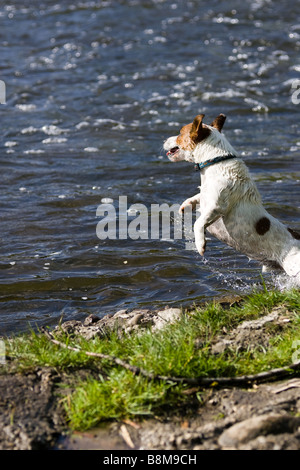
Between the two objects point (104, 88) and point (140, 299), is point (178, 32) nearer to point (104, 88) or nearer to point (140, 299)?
point (104, 88)

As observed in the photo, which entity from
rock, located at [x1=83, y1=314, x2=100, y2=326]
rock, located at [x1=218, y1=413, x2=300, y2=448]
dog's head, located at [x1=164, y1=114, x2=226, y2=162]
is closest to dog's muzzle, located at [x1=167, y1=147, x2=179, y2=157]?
dog's head, located at [x1=164, y1=114, x2=226, y2=162]

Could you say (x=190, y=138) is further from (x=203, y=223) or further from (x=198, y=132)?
(x=203, y=223)

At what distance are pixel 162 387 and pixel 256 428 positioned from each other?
63 centimetres

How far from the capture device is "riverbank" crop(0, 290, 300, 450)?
10.7 feet

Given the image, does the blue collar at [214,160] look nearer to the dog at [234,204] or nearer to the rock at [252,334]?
the dog at [234,204]

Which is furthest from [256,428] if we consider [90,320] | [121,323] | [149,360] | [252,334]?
[90,320]

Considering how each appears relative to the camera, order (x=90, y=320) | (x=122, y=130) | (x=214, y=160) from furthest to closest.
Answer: (x=122, y=130), (x=214, y=160), (x=90, y=320)

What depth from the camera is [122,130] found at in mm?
10969

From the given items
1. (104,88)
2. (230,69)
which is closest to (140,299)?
(104,88)

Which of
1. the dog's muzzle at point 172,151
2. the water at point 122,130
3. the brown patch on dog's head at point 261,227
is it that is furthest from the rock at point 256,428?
the dog's muzzle at point 172,151

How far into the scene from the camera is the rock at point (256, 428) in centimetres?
315

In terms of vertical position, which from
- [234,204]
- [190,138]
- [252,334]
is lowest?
[252,334]

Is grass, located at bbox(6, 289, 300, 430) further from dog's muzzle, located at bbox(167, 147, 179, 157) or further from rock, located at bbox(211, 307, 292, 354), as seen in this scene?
dog's muzzle, located at bbox(167, 147, 179, 157)

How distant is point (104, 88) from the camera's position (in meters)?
13.0
